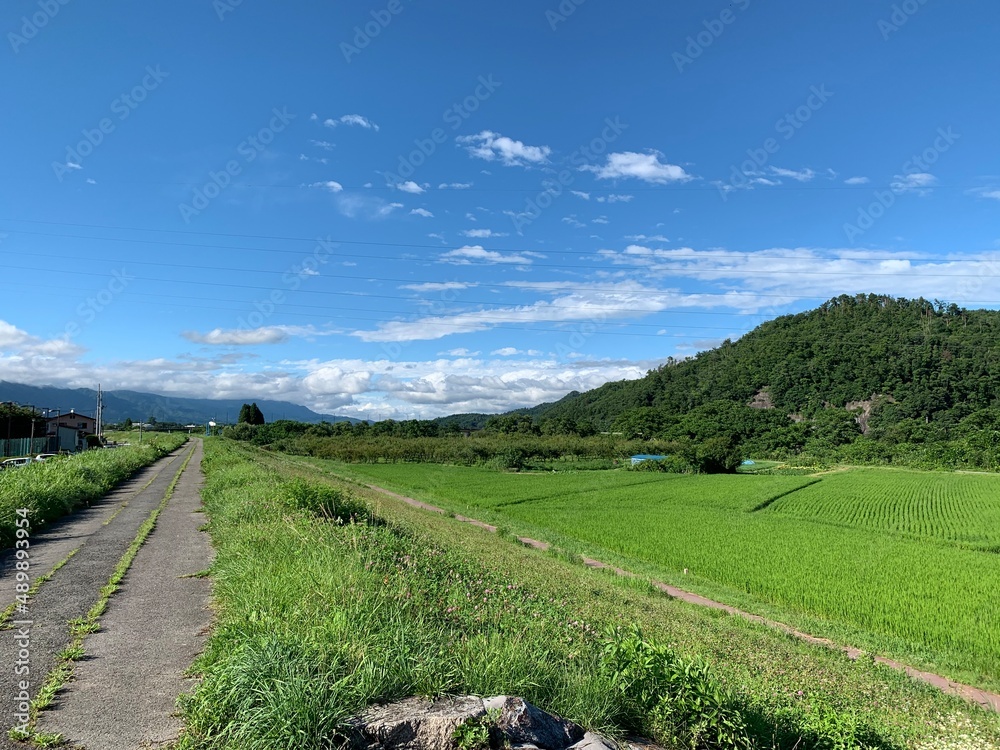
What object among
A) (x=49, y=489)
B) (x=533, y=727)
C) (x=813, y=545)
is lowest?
(x=813, y=545)

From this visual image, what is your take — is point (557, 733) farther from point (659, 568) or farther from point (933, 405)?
point (933, 405)

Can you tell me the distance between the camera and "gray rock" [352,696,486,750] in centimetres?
374

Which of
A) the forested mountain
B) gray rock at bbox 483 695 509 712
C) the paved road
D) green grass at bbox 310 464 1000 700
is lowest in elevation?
green grass at bbox 310 464 1000 700

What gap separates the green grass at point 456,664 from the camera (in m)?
4.22

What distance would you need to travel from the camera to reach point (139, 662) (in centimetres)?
570

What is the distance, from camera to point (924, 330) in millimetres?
122562

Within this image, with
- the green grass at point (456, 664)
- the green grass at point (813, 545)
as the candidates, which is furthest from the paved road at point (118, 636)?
the green grass at point (813, 545)

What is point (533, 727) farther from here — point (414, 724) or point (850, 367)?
point (850, 367)

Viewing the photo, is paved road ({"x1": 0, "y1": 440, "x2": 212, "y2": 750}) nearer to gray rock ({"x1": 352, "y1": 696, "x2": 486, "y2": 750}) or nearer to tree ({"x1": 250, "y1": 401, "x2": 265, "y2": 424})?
gray rock ({"x1": 352, "y1": 696, "x2": 486, "y2": 750})

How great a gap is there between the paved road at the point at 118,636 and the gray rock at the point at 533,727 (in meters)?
2.66

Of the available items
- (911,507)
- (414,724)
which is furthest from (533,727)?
(911,507)

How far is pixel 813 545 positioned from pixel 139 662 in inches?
974

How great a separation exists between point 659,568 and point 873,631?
23.7 ft

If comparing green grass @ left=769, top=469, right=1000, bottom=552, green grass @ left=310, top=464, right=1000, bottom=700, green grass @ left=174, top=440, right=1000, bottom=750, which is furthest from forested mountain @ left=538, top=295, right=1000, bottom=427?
green grass @ left=174, top=440, right=1000, bottom=750
